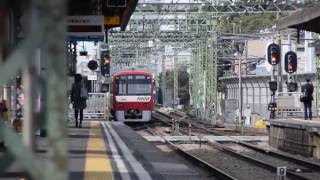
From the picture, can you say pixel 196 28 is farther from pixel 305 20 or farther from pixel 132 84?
pixel 305 20

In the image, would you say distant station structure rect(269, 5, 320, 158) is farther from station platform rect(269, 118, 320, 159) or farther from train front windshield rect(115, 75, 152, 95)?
train front windshield rect(115, 75, 152, 95)

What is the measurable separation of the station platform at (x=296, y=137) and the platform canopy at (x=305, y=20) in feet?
9.33

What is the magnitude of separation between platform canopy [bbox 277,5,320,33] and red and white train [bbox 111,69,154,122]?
18411 mm

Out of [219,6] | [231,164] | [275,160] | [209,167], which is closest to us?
[209,167]

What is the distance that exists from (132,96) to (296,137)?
17.4 metres

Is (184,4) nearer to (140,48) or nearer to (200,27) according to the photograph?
(200,27)

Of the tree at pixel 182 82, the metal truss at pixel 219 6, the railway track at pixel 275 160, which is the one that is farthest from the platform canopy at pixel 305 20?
the tree at pixel 182 82

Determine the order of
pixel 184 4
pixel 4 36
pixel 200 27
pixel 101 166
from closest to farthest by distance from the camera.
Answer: pixel 4 36
pixel 101 166
pixel 184 4
pixel 200 27

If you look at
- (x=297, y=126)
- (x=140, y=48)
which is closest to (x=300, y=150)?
(x=297, y=126)

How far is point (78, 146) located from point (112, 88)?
2446cm

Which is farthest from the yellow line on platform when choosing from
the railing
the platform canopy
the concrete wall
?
the concrete wall

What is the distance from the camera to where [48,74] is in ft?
6.00

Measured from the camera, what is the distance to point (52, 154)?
Answer: 5.90 feet

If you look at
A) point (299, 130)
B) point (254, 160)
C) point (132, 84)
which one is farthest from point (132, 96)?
point (254, 160)
